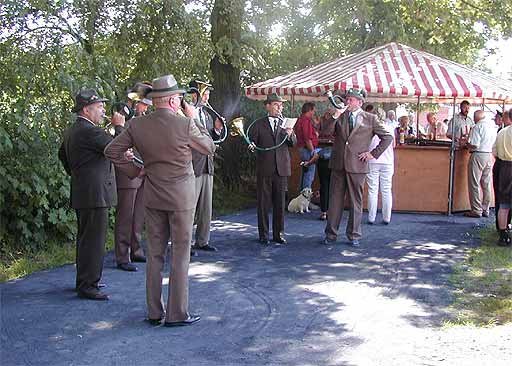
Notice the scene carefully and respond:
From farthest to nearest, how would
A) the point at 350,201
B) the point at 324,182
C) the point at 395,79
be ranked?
the point at 395,79 → the point at 324,182 → the point at 350,201

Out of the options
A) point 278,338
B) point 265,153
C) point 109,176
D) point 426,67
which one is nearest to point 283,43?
point 426,67

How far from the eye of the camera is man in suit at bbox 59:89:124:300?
272 inches

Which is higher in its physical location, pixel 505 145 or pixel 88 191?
pixel 505 145

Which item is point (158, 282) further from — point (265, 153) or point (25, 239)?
point (265, 153)

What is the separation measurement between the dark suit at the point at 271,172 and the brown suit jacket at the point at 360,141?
698mm

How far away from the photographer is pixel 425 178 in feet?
45.5

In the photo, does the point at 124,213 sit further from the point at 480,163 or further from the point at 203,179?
the point at 480,163

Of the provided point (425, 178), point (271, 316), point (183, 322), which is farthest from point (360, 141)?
point (183, 322)

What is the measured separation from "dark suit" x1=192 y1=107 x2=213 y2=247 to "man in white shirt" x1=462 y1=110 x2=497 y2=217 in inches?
226

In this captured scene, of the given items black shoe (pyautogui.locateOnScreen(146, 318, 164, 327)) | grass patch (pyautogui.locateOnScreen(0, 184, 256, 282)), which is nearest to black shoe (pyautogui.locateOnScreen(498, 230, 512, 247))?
grass patch (pyautogui.locateOnScreen(0, 184, 256, 282))

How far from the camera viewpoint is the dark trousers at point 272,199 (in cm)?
1017

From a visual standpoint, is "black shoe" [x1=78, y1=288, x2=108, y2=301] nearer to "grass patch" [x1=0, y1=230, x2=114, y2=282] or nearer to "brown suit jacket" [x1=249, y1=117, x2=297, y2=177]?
"grass patch" [x1=0, y1=230, x2=114, y2=282]

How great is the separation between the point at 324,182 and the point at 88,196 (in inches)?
268

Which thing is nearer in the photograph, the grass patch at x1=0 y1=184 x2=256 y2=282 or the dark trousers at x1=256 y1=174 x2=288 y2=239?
the grass patch at x1=0 y1=184 x2=256 y2=282
